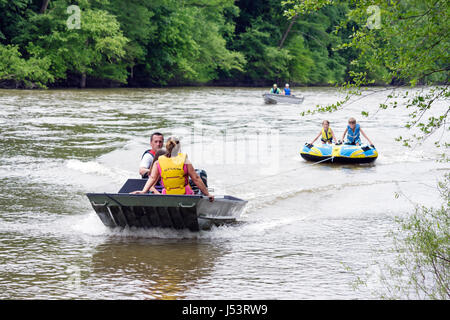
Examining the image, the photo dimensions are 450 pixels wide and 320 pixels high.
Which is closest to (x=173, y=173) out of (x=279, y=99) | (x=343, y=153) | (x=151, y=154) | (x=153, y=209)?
(x=153, y=209)

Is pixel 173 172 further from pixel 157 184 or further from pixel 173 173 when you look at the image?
pixel 157 184

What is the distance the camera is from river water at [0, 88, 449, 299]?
7.77 m

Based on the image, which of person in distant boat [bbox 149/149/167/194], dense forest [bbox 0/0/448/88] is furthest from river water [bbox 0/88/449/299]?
dense forest [bbox 0/0/448/88]

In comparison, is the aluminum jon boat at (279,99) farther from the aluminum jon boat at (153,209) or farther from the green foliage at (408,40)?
the green foliage at (408,40)

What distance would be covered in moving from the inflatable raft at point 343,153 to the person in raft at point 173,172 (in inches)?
371

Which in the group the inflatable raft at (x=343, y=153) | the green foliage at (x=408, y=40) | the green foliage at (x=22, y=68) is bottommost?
the inflatable raft at (x=343, y=153)

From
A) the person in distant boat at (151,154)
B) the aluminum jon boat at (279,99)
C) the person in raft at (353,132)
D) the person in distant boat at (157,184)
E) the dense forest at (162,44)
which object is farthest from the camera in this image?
the dense forest at (162,44)

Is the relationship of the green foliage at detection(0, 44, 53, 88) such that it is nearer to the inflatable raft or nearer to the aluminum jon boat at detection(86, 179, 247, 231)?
the inflatable raft

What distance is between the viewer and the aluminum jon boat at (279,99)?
41812mm

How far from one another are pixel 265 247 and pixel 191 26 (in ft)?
163

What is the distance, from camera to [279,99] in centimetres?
4253

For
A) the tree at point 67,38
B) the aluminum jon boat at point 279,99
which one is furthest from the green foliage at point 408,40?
the tree at point 67,38

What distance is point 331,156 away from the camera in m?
18.6
